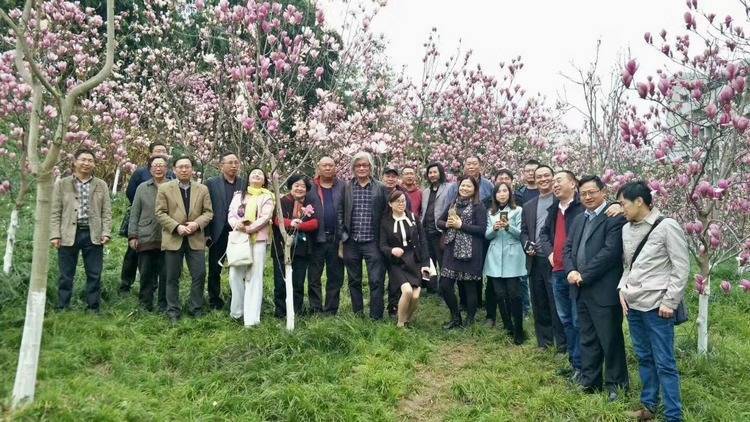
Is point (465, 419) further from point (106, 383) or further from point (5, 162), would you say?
point (5, 162)

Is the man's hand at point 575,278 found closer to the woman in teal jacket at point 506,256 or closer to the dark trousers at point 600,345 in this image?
the dark trousers at point 600,345

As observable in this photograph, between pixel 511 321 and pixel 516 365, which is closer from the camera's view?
pixel 516 365

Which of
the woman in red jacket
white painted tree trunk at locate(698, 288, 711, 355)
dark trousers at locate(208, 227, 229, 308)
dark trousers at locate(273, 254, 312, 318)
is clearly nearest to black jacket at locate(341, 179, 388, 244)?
the woman in red jacket

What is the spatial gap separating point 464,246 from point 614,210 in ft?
6.08

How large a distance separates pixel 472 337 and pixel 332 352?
64.0 inches

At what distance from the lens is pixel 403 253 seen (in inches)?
214

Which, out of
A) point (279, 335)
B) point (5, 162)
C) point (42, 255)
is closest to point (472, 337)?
point (279, 335)

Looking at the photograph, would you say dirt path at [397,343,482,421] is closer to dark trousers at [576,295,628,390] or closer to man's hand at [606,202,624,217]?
dark trousers at [576,295,628,390]

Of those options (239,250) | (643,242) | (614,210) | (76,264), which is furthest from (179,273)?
(643,242)

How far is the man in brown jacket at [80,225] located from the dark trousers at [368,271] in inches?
97.3

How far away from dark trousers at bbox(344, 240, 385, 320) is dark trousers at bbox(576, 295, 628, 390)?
2.10 m

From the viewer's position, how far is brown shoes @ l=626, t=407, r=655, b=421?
3.71m

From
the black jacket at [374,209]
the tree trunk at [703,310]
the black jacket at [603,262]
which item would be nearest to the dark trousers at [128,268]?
the black jacket at [374,209]

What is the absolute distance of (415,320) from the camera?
19.7ft
